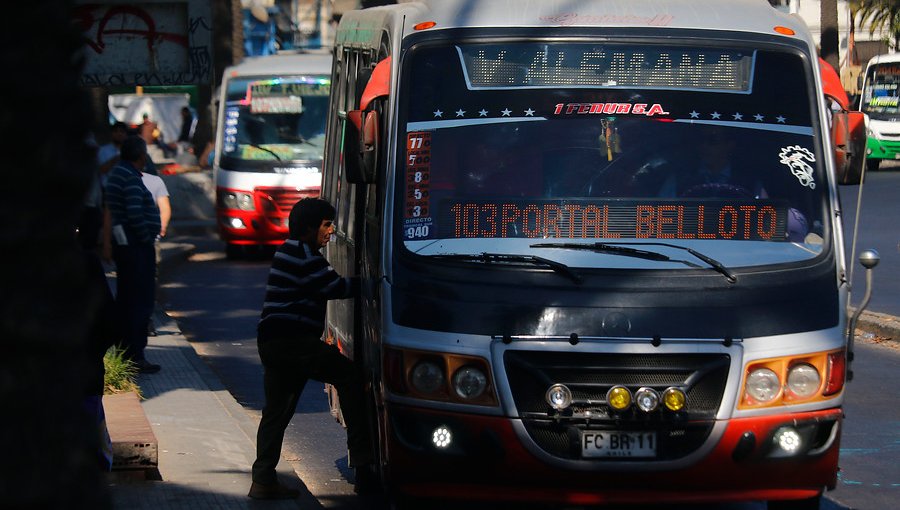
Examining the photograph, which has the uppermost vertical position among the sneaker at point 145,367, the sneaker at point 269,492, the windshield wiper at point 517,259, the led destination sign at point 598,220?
the led destination sign at point 598,220

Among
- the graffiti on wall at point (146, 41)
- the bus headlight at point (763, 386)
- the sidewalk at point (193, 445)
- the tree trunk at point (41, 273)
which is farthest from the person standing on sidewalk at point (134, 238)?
the tree trunk at point (41, 273)

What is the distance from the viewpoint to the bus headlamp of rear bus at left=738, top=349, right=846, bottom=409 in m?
5.44

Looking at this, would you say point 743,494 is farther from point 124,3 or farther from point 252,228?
point 252,228

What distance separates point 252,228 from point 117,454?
13.7 m

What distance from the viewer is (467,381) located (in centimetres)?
545

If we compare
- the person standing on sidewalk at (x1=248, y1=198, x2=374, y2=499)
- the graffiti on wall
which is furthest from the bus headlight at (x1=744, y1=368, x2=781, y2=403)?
the graffiti on wall

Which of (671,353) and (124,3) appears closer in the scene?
(671,353)

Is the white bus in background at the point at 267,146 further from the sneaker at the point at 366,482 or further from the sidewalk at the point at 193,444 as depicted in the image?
the sneaker at the point at 366,482

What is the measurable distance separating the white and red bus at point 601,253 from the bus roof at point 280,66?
14.2m

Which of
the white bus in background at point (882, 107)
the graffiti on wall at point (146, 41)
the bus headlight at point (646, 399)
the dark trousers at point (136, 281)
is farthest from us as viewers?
the white bus in background at point (882, 107)

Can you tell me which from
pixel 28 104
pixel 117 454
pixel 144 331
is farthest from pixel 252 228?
pixel 28 104

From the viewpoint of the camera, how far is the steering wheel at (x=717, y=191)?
19.7 ft

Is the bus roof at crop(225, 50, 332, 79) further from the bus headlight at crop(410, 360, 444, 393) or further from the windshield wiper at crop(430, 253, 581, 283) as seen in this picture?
the bus headlight at crop(410, 360, 444, 393)

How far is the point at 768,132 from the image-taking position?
242 inches
